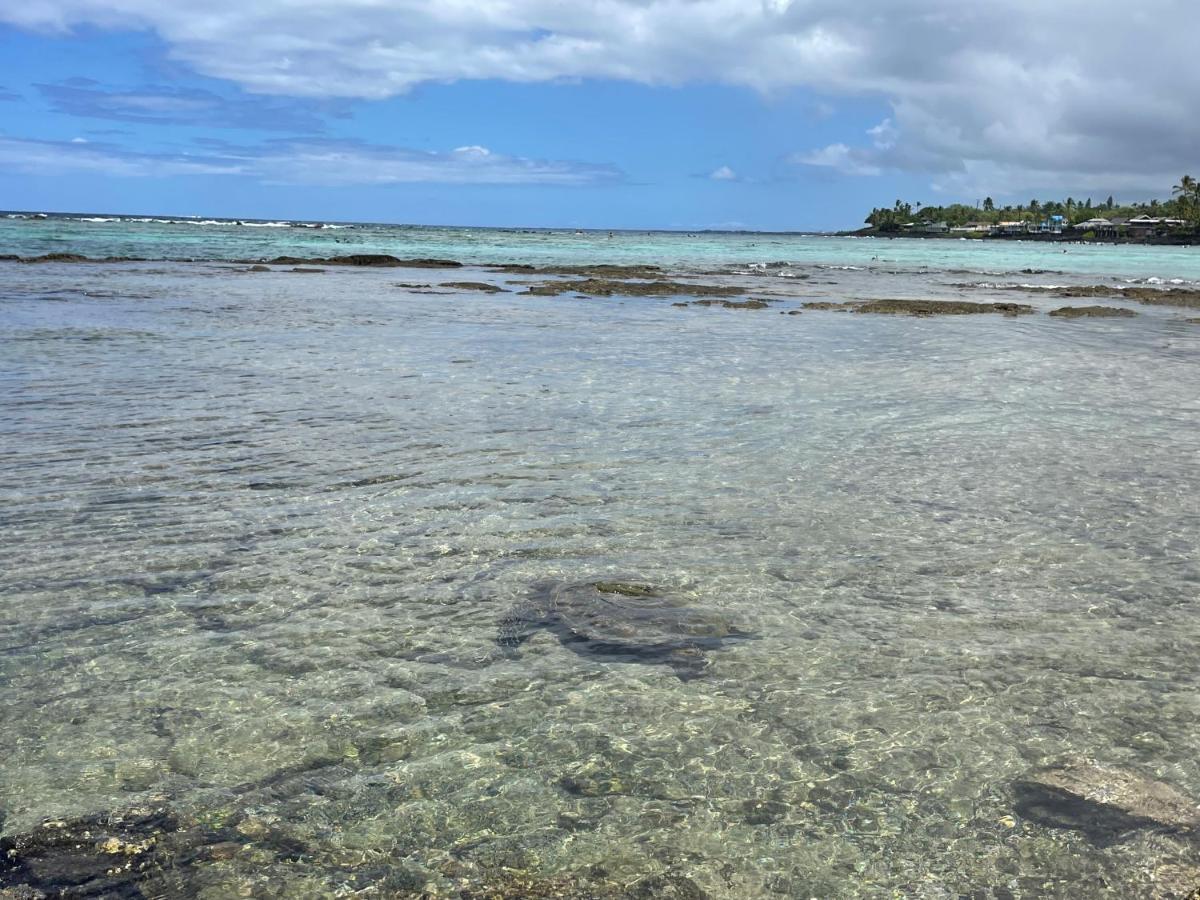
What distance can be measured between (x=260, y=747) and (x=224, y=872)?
38.2 inches

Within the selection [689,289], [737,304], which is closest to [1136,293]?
[689,289]

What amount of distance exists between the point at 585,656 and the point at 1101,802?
2.95 m

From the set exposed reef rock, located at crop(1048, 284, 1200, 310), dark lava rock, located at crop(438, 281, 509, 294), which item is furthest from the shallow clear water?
exposed reef rock, located at crop(1048, 284, 1200, 310)

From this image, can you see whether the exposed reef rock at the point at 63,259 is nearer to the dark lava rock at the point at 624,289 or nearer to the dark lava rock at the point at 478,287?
the dark lava rock at the point at 478,287

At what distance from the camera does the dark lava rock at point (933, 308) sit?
3103 centimetres

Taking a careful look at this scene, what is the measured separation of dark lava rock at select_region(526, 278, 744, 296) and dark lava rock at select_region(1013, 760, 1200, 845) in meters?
32.3

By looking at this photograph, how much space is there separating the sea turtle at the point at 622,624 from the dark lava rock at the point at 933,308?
26.3m

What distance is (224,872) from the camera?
382 centimetres

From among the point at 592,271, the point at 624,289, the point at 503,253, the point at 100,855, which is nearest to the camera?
the point at 100,855

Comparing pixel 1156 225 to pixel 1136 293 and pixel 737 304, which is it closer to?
pixel 1136 293

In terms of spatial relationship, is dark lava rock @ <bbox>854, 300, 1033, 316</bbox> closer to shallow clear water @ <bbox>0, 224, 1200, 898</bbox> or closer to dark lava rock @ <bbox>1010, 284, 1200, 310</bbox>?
dark lava rock @ <bbox>1010, 284, 1200, 310</bbox>

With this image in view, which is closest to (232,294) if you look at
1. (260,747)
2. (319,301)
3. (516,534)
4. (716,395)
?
(319,301)

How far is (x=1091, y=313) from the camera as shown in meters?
30.5

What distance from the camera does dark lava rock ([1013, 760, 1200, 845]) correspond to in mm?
4258
